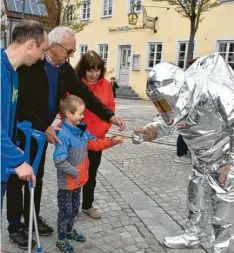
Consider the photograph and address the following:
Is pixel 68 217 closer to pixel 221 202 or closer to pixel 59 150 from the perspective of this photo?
pixel 59 150

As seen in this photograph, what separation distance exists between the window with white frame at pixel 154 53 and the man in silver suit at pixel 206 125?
16.7m

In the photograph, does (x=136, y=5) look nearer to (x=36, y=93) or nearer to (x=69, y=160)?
(x=36, y=93)

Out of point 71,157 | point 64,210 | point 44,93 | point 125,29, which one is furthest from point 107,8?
point 64,210

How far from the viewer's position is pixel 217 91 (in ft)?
8.65

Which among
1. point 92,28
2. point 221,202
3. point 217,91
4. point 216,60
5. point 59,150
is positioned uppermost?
point 92,28

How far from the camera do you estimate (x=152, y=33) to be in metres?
19.5

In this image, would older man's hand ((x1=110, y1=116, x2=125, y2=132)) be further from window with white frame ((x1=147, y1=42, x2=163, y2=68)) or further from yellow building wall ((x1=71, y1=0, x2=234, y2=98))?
window with white frame ((x1=147, y1=42, x2=163, y2=68))

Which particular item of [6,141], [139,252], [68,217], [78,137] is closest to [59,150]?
[78,137]

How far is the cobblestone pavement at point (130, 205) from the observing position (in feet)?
10.9

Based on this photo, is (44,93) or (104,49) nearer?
(44,93)

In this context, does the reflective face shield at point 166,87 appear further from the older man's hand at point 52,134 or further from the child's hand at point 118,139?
the older man's hand at point 52,134

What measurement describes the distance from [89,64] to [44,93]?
70cm

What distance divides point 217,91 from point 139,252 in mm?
1537

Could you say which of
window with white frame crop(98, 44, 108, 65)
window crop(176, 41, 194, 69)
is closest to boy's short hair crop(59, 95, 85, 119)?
window crop(176, 41, 194, 69)
